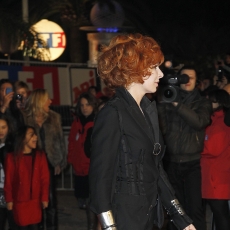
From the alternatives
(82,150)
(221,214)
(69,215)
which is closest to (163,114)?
(221,214)

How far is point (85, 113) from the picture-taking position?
9.16 m

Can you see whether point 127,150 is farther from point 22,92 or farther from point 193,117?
point 22,92

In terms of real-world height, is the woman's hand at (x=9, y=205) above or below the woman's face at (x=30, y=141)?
below

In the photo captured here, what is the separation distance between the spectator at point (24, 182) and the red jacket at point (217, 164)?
168cm

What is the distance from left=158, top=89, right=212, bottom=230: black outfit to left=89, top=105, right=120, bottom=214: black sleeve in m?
3.54

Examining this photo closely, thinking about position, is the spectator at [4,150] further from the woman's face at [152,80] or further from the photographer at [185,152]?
the woman's face at [152,80]

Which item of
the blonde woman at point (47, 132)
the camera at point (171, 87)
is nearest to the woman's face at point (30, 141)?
the blonde woman at point (47, 132)

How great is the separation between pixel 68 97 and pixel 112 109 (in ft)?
34.5

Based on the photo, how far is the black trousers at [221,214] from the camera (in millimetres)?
7852

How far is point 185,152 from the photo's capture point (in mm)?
7977

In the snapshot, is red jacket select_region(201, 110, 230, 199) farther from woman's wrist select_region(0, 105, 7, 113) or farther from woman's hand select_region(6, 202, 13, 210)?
woman's wrist select_region(0, 105, 7, 113)

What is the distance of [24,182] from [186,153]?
5.62 feet

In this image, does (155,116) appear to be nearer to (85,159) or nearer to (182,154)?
(182,154)

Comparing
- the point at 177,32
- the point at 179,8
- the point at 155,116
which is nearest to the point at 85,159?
the point at 155,116
